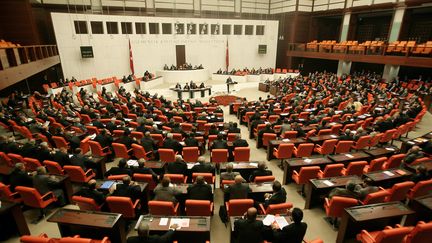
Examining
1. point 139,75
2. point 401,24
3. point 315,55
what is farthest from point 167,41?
point 401,24

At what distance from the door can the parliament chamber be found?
19 cm

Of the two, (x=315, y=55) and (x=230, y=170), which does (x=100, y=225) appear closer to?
(x=230, y=170)

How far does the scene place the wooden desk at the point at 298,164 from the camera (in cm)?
657

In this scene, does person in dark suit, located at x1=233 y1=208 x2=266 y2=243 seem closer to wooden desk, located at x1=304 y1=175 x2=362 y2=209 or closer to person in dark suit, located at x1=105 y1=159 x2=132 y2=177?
wooden desk, located at x1=304 y1=175 x2=362 y2=209

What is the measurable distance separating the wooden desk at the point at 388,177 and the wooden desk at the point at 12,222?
7475 mm

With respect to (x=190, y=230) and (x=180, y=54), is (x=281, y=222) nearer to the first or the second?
(x=190, y=230)

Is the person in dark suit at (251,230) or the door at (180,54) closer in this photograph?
the person in dark suit at (251,230)

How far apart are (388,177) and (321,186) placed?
1756 mm

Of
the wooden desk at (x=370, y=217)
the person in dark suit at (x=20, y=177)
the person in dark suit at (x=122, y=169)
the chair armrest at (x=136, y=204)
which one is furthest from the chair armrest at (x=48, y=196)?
the wooden desk at (x=370, y=217)

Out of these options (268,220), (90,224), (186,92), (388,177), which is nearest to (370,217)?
(268,220)

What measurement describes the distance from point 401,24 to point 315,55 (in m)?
6.90

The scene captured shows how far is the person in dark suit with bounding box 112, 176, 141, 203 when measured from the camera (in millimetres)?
4977

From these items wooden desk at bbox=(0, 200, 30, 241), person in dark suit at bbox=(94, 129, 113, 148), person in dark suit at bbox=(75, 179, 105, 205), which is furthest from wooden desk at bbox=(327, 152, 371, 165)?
wooden desk at bbox=(0, 200, 30, 241)

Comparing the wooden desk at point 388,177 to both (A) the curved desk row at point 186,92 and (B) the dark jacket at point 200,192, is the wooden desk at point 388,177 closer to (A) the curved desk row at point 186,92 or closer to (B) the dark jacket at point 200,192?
(B) the dark jacket at point 200,192
